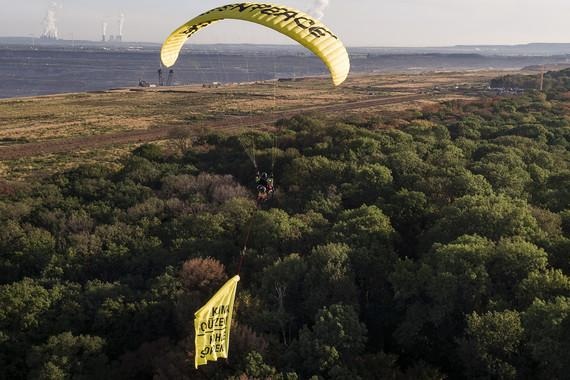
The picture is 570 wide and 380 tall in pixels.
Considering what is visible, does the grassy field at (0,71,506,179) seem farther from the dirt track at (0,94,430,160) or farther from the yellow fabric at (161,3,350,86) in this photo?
the yellow fabric at (161,3,350,86)

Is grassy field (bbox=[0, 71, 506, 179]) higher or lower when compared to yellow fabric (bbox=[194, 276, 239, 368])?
higher

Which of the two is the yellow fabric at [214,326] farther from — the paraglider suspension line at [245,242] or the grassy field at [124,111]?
the grassy field at [124,111]

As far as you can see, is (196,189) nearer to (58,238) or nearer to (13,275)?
(58,238)

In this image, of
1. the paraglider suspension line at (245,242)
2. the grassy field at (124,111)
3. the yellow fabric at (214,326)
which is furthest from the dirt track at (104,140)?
the yellow fabric at (214,326)

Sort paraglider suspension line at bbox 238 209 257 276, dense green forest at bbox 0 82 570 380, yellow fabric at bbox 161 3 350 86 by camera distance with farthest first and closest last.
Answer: paraglider suspension line at bbox 238 209 257 276 < yellow fabric at bbox 161 3 350 86 < dense green forest at bbox 0 82 570 380

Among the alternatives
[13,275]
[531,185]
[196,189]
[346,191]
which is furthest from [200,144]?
[531,185]

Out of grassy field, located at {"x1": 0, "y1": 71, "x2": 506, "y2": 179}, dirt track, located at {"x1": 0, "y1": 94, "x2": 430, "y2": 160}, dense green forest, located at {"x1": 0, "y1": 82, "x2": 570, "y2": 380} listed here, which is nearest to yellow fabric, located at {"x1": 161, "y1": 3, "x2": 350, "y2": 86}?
dense green forest, located at {"x1": 0, "y1": 82, "x2": 570, "y2": 380}

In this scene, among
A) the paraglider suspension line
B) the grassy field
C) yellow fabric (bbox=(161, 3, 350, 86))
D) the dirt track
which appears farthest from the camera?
the dirt track
